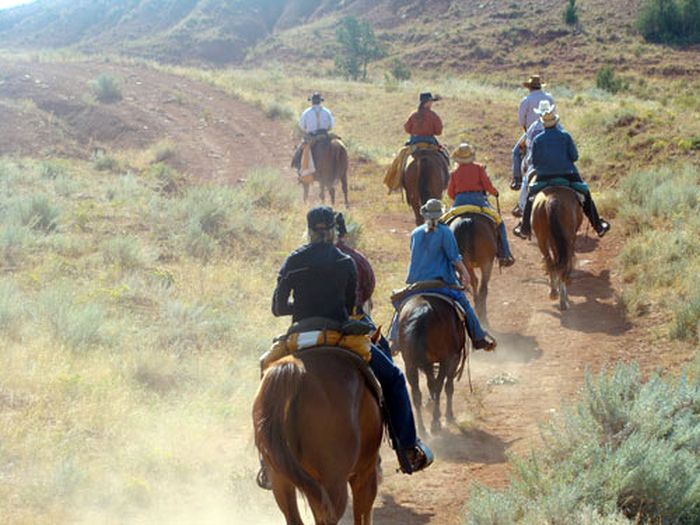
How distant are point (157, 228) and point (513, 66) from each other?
4589 centimetres

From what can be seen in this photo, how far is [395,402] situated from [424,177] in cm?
954

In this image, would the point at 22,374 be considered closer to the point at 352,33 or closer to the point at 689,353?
the point at 689,353

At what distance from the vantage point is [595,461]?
6.35 m

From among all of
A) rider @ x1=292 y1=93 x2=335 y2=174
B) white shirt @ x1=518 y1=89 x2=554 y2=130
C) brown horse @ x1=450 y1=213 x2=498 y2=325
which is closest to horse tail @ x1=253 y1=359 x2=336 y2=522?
brown horse @ x1=450 y1=213 x2=498 y2=325

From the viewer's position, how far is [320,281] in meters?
5.88

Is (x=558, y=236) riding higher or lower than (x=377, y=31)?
lower

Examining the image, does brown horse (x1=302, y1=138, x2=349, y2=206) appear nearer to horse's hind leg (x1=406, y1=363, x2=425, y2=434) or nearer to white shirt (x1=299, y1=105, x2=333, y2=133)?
white shirt (x1=299, y1=105, x2=333, y2=133)

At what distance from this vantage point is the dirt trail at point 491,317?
25.7 ft

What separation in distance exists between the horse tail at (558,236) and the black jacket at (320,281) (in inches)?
269

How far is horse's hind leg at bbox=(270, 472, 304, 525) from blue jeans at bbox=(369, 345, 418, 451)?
934mm

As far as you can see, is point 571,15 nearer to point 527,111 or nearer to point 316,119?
point 316,119

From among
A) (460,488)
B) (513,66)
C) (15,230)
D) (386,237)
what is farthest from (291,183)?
(513,66)

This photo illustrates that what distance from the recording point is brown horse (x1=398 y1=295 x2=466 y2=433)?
8414 mm

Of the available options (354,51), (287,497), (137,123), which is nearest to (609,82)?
(354,51)
